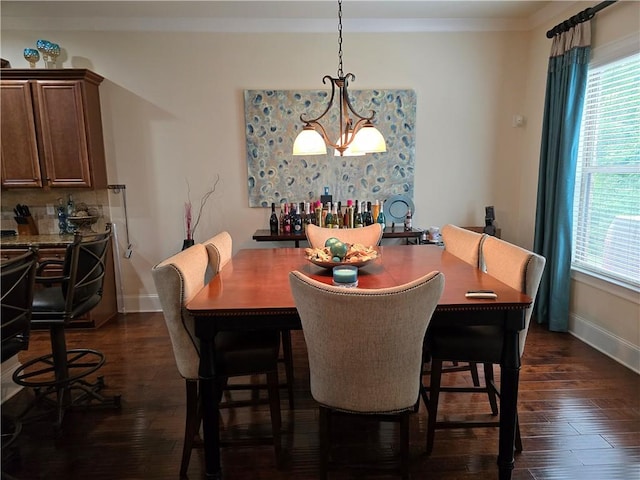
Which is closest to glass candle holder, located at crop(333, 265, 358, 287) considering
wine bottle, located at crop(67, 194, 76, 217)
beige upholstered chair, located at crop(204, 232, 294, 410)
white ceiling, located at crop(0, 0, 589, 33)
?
beige upholstered chair, located at crop(204, 232, 294, 410)

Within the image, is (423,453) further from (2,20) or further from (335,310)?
(2,20)

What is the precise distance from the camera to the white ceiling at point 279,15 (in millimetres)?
3363

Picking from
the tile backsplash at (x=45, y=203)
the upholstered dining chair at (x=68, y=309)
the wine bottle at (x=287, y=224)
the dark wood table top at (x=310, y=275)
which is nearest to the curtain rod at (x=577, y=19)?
the dark wood table top at (x=310, y=275)

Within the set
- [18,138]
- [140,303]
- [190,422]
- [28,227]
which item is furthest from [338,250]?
[28,227]

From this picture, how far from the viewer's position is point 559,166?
125 inches

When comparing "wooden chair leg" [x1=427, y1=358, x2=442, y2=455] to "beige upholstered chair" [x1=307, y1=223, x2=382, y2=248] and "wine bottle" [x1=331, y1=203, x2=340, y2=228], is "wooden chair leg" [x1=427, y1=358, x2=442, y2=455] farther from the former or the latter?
"wine bottle" [x1=331, y1=203, x2=340, y2=228]

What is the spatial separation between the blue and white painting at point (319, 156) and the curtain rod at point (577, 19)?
1.23 metres

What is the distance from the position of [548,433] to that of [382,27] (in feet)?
11.6

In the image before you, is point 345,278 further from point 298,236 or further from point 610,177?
point 610,177

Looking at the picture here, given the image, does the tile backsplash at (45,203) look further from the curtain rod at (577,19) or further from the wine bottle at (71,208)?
the curtain rod at (577,19)

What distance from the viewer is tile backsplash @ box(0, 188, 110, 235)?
12.5 feet

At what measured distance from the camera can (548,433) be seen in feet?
6.78

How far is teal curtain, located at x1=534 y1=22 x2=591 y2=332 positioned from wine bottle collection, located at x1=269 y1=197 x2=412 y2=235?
1.20 m

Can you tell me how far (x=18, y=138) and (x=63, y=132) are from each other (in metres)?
0.38
